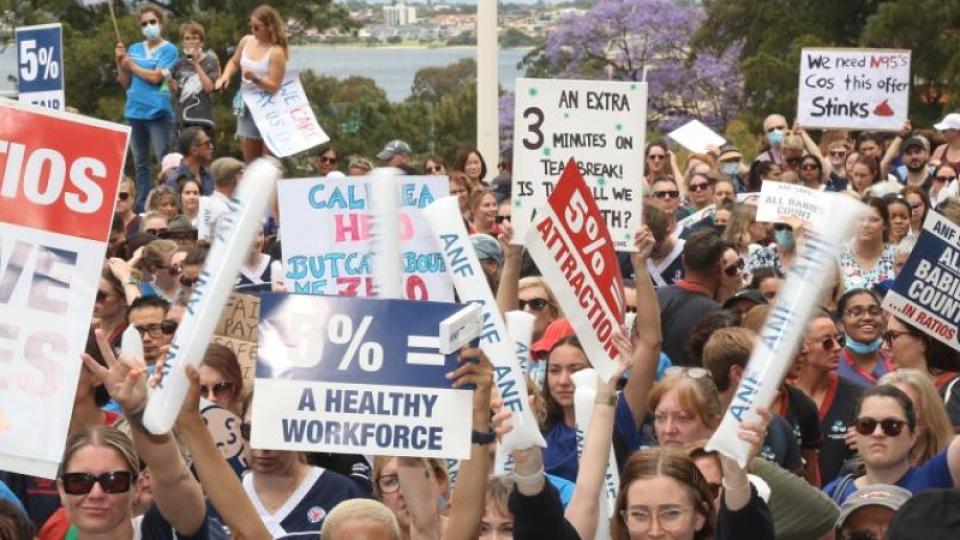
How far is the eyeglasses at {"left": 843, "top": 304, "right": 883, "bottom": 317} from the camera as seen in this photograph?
33.7 feet

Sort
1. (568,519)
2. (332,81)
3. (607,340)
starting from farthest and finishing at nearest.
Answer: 1. (332,81)
2. (607,340)
3. (568,519)

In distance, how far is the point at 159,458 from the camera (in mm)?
6727

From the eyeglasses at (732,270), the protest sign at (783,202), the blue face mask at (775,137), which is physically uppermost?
the eyeglasses at (732,270)

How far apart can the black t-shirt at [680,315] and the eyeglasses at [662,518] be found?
3832mm

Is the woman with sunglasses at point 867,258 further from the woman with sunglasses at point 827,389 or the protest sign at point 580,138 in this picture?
the woman with sunglasses at point 827,389

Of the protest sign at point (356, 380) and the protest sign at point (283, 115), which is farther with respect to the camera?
the protest sign at point (283, 115)

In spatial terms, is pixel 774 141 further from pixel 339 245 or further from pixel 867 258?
pixel 339 245

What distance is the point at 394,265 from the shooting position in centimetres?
742

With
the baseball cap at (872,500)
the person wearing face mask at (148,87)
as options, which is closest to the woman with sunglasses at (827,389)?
the baseball cap at (872,500)

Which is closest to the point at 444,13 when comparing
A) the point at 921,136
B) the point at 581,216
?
the point at 921,136

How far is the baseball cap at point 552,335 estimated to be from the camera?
945 centimetres

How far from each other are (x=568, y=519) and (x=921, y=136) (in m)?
11.5

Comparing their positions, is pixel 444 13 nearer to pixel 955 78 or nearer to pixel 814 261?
pixel 955 78

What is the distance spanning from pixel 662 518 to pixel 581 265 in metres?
2.15
